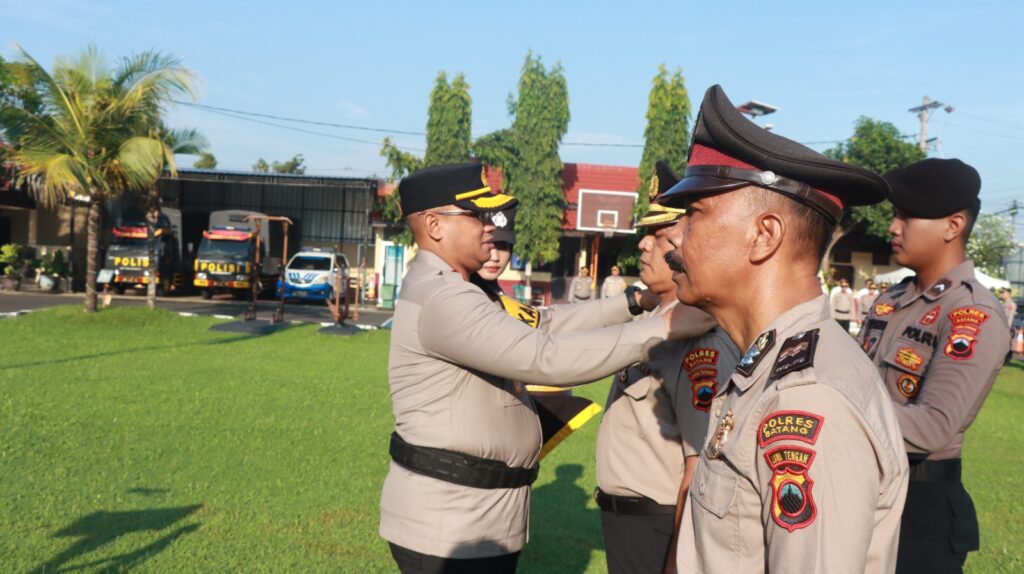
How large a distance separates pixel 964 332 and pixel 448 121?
1137 inches

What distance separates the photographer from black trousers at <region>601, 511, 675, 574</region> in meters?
2.93

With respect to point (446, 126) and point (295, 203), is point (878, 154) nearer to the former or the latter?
point (446, 126)

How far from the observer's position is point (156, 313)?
1875cm

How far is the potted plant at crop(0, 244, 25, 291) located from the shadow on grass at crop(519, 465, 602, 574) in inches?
1016

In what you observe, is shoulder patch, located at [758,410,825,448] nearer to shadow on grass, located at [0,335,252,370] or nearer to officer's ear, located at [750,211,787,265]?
officer's ear, located at [750,211,787,265]

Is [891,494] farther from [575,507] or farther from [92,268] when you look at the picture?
[92,268]

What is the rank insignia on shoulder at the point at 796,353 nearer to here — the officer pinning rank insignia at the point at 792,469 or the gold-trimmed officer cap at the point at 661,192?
the officer pinning rank insignia at the point at 792,469

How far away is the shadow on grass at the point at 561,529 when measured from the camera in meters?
5.38

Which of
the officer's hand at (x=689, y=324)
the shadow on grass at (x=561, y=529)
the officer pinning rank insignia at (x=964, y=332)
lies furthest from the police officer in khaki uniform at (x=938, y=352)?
the shadow on grass at (x=561, y=529)

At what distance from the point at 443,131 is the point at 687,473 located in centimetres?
2905

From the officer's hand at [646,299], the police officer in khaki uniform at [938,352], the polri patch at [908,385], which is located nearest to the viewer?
the police officer in khaki uniform at [938,352]

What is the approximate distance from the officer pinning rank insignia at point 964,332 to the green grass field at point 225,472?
3.01 meters

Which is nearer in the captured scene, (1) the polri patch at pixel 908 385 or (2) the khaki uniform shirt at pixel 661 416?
(2) the khaki uniform shirt at pixel 661 416

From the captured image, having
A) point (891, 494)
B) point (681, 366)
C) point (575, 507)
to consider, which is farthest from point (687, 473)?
point (575, 507)
